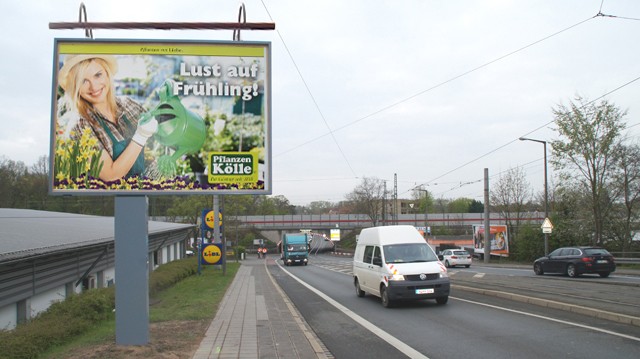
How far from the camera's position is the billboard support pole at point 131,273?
318 inches

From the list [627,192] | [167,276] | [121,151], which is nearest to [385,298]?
[121,151]

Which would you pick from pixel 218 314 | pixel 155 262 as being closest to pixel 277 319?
pixel 218 314

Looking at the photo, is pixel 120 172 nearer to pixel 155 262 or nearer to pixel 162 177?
pixel 162 177

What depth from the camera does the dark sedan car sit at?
79.2 ft

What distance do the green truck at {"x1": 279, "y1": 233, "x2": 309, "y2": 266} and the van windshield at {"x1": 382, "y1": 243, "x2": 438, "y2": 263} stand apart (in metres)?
39.2

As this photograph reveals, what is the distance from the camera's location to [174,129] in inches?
334

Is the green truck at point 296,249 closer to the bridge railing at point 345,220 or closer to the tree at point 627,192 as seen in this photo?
the tree at point 627,192

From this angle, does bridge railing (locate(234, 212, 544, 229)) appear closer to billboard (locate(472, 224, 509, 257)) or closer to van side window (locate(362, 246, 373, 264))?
billboard (locate(472, 224, 509, 257))

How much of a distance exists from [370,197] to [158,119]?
78.3 meters

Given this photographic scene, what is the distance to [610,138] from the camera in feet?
119

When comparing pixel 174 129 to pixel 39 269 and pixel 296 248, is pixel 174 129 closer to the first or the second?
pixel 39 269

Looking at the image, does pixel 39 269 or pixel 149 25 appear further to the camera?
pixel 39 269

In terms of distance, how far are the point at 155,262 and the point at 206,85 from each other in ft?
93.5

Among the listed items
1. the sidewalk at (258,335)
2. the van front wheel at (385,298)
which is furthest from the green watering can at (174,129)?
the van front wheel at (385,298)
